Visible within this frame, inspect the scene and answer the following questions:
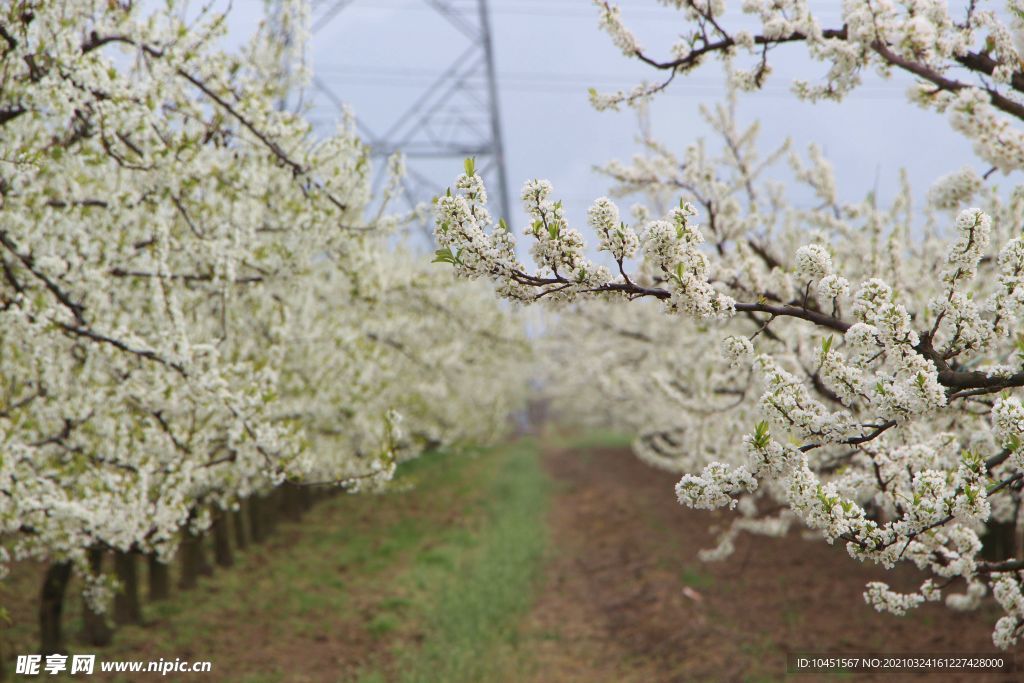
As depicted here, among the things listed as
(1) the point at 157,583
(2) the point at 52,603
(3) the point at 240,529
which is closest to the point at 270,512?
(3) the point at 240,529

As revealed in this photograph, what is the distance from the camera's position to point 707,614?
9586 mm

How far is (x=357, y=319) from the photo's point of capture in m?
12.9

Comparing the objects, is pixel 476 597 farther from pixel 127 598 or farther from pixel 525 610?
pixel 127 598

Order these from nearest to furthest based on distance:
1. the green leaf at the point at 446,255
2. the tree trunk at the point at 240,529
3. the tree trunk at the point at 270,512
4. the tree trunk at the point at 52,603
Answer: the green leaf at the point at 446,255
the tree trunk at the point at 52,603
the tree trunk at the point at 240,529
the tree trunk at the point at 270,512

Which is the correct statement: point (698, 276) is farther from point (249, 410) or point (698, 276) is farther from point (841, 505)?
point (249, 410)

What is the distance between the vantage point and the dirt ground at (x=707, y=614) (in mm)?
8008

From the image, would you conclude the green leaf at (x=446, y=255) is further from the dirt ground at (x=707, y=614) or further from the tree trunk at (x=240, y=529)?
the tree trunk at (x=240, y=529)

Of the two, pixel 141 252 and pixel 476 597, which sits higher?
pixel 141 252

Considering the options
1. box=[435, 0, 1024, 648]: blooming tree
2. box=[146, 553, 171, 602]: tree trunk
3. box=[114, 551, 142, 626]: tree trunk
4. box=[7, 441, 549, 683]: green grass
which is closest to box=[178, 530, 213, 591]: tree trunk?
box=[7, 441, 549, 683]: green grass

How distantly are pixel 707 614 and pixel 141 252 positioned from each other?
7.77 meters

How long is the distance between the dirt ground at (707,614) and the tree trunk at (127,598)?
4.90 m

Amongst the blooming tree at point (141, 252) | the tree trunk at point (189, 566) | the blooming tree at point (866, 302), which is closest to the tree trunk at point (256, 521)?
the tree trunk at point (189, 566)

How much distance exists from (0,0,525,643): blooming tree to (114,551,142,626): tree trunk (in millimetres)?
1727

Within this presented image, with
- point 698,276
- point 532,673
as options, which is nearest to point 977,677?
point 532,673
